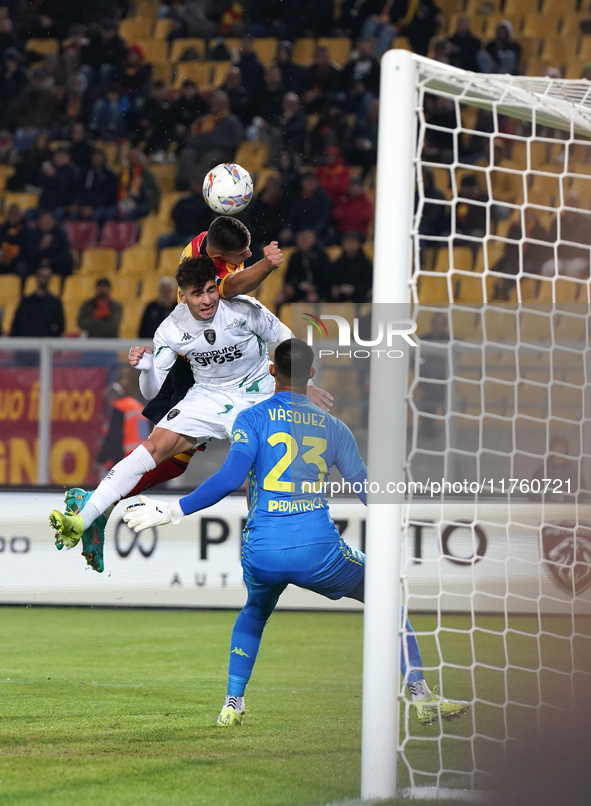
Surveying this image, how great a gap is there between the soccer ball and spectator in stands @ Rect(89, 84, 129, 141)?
27.6 ft

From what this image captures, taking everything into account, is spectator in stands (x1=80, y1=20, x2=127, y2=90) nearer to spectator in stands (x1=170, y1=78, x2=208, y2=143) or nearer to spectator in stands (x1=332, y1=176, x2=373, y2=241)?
spectator in stands (x1=170, y1=78, x2=208, y2=143)

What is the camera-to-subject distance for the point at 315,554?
440 cm

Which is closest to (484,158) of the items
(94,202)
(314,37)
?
(314,37)

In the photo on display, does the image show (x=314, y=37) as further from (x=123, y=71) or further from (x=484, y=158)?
(x=484, y=158)

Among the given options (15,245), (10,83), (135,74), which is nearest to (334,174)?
(135,74)

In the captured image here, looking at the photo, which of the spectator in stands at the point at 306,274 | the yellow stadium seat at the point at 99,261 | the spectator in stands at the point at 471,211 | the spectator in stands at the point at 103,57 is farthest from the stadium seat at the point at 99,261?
the spectator in stands at the point at 471,211

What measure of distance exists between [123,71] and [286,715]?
35.3 feet

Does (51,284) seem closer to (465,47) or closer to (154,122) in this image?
(154,122)

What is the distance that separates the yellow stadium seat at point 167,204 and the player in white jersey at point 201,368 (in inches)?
292

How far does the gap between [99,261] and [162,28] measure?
4066 millimetres

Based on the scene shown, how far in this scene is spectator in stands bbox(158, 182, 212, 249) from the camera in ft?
39.6

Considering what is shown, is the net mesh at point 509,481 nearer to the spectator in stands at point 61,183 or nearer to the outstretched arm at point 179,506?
the outstretched arm at point 179,506

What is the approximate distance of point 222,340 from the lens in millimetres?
5395

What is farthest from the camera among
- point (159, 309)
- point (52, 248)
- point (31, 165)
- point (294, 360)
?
point (31, 165)
